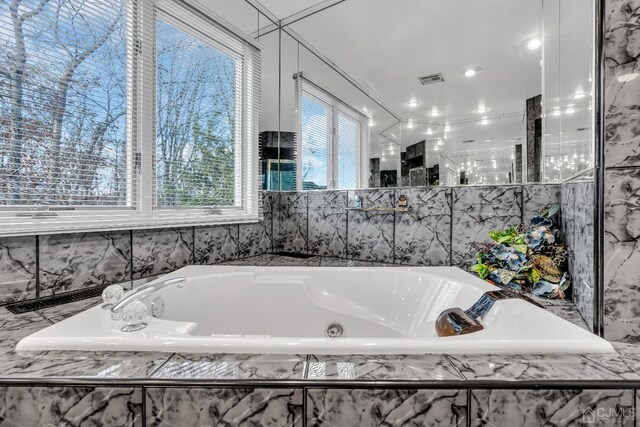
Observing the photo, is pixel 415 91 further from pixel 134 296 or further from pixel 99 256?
pixel 99 256

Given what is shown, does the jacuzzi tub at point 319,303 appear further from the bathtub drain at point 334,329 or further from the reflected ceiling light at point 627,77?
the reflected ceiling light at point 627,77

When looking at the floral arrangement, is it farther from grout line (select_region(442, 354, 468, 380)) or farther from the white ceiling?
grout line (select_region(442, 354, 468, 380))

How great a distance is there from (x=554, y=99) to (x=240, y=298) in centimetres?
191

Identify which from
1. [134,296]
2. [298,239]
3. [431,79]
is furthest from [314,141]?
[134,296]

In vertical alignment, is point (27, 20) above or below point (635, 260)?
above

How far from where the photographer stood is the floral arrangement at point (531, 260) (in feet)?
4.05

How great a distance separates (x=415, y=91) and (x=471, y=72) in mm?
343

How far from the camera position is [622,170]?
81 centimetres

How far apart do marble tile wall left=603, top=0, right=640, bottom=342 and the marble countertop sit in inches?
5.0

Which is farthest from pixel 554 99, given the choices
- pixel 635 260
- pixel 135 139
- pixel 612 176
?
pixel 135 139

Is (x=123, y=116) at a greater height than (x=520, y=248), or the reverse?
(x=123, y=116)

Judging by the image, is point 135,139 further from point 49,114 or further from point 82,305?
point 82,305

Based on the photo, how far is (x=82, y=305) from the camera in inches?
43.8

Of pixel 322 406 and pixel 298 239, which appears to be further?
pixel 298 239
